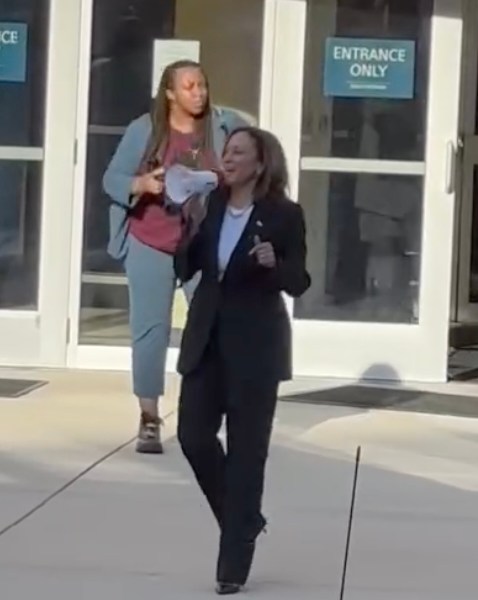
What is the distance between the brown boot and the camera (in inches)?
307

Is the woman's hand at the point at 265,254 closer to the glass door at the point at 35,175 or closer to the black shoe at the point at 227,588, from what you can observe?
the black shoe at the point at 227,588

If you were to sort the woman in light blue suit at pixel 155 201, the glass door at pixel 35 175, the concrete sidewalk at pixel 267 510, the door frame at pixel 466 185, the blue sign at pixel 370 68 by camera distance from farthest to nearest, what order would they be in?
the door frame at pixel 466 185 < the glass door at pixel 35 175 < the blue sign at pixel 370 68 < the woman in light blue suit at pixel 155 201 < the concrete sidewalk at pixel 267 510

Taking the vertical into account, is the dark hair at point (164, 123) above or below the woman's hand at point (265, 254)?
above

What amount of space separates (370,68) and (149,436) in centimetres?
355

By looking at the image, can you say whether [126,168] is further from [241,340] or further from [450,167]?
[450,167]

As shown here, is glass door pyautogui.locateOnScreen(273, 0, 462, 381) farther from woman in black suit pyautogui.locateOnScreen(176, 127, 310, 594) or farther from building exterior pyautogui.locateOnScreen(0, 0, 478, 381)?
woman in black suit pyautogui.locateOnScreen(176, 127, 310, 594)

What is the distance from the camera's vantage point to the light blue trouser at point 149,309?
7.66 meters

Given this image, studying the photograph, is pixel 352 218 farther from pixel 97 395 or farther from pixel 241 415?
pixel 241 415

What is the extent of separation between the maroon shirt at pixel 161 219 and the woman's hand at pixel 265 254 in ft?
7.31

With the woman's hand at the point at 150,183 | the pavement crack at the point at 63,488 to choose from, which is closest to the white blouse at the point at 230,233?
the pavement crack at the point at 63,488

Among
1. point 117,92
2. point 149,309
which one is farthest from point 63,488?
point 117,92

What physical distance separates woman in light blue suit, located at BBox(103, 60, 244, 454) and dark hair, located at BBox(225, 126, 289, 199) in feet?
6.31

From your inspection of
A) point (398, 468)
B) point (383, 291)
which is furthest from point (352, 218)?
point (398, 468)

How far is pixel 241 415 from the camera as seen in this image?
17.8 ft
